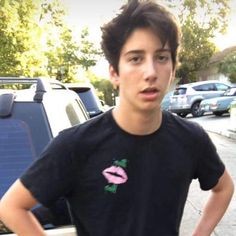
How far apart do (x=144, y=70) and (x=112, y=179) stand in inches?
16.1

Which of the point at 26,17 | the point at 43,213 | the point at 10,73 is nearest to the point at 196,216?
the point at 43,213

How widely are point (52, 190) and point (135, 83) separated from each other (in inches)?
19.5

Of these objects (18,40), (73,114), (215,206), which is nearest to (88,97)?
(18,40)

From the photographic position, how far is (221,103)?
26.1 meters

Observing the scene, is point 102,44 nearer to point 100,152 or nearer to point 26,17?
point 100,152

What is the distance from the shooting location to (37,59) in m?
16.5

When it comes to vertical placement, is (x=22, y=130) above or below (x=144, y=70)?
below

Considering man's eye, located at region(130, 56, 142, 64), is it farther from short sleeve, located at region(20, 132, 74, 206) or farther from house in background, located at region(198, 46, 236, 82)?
house in background, located at region(198, 46, 236, 82)

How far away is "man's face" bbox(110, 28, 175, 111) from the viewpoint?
1.99 metres

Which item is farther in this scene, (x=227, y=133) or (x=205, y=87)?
(x=205, y=87)

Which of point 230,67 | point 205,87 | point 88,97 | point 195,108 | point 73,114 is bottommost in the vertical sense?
point 195,108

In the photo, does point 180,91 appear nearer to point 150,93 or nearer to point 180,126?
point 180,126

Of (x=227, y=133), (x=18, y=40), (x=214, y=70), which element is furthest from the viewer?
(x=214, y=70)

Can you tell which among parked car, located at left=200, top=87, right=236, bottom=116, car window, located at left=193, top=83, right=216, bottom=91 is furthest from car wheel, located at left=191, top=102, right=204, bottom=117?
parked car, located at left=200, top=87, right=236, bottom=116
